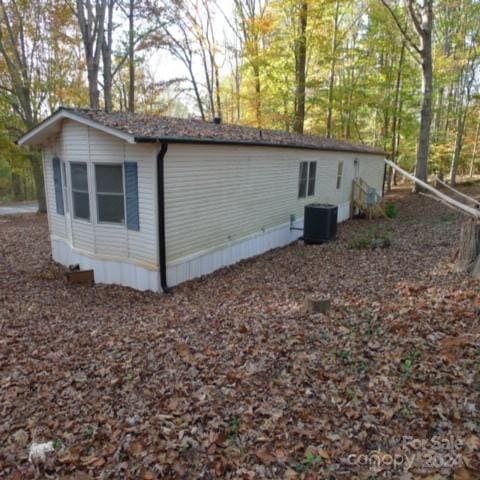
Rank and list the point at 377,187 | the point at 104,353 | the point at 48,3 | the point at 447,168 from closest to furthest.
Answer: the point at 104,353
the point at 48,3
the point at 377,187
the point at 447,168

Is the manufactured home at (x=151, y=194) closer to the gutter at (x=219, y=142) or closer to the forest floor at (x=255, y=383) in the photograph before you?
the gutter at (x=219, y=142)

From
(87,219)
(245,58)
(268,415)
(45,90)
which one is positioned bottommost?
(268,415)

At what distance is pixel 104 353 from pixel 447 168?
1202 inches

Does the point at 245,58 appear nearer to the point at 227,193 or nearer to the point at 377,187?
the point at 377,187

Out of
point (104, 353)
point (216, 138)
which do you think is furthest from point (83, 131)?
point (104, 353)

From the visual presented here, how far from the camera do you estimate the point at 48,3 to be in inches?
581

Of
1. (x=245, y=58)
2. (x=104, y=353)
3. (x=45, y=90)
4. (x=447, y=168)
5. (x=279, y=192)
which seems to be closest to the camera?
(x=104, y=353)

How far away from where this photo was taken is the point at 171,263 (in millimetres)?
6816

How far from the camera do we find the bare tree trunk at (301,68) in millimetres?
16250

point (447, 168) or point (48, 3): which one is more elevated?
point (48, 3)

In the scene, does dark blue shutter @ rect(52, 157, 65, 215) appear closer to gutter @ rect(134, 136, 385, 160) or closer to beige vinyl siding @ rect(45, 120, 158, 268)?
beige vinyl siding @ rect(45, 120, 158, 268)

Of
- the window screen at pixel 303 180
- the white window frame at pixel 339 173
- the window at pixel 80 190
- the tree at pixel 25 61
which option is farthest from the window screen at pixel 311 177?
the tree at pixel 25 61

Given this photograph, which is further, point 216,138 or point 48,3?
point 48,3

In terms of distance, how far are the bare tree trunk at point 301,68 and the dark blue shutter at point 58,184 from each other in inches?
505
